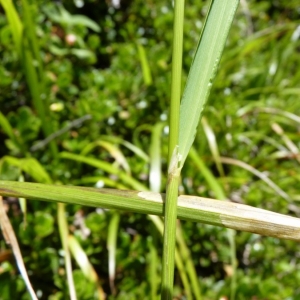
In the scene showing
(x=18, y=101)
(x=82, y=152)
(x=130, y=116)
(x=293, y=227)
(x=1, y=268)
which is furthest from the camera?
(x=130, y=116)

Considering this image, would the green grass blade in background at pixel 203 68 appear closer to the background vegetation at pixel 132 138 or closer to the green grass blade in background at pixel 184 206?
the green grass blade in background at pixel 184 206

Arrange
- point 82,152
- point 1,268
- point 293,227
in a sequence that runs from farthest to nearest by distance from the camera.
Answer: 1. point 82,152
2. point 1,268
3. point 293,227

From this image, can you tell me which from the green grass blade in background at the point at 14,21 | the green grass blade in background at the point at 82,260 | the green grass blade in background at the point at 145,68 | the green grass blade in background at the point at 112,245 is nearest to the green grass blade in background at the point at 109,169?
the green grass blade in background at the point at 112,245

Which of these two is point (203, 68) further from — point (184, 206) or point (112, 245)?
point (112, 245)

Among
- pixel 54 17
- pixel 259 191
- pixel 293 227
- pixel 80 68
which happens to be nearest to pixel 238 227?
pixel 293 227

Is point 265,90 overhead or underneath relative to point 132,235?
overhead

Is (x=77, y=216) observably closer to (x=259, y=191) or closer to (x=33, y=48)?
(x=33, y=48)
